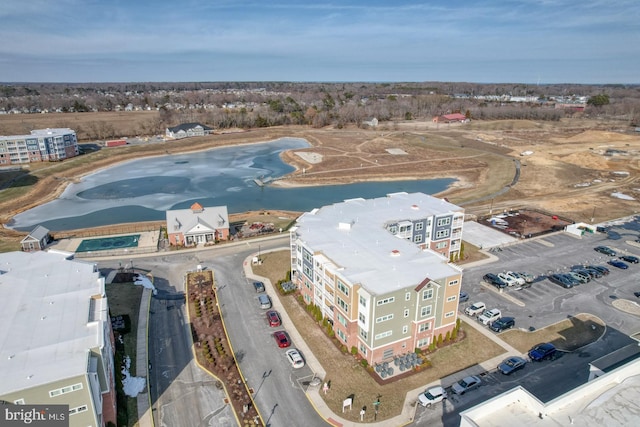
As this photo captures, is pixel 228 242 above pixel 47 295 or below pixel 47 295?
below

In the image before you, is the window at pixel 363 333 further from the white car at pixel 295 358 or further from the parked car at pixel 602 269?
the parked car at pixel 602 269

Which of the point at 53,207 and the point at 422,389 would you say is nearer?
the point at 422,389

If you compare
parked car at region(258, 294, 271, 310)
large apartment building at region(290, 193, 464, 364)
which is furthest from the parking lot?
parked car at region(258, 294, 271, 310)

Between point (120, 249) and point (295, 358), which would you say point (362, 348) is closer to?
point (295, 358)

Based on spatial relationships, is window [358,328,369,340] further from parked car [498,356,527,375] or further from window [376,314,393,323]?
parked car [498,356,527,375]

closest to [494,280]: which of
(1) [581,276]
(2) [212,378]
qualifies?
(1) [581,276]

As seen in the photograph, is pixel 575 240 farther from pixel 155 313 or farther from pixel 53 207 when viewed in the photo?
pixel 53 207

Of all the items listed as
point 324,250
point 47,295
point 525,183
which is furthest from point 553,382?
point 525,183
